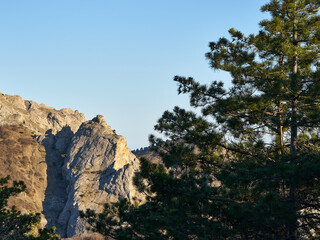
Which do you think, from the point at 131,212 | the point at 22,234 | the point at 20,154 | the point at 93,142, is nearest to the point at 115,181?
the point at 93,142

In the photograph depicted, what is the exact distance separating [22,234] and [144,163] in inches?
437

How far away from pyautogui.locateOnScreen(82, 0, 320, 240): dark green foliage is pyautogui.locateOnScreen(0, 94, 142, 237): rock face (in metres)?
64.9

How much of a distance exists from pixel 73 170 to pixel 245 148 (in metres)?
88.2

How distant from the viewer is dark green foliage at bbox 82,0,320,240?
11248 millimetres

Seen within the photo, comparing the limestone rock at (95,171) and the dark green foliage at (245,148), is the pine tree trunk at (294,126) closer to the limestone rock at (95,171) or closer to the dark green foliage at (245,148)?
the dark green foliage at (245,148)

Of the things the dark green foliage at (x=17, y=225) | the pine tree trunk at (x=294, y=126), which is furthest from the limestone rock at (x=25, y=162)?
the pine tree trunk at (x=294, y=126)

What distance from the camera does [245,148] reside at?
49.9 ft

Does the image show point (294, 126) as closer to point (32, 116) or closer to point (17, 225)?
point (17, 225)

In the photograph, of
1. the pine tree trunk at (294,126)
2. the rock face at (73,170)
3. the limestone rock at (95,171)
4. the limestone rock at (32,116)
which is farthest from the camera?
the limestone rock at (32,116)

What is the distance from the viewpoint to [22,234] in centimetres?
2025

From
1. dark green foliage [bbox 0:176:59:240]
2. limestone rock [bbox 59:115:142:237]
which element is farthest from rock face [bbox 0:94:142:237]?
dark green foliage [bbox 0:176:59:240]

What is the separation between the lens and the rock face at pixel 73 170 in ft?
279

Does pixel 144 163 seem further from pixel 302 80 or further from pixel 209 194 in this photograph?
pixel 302 80

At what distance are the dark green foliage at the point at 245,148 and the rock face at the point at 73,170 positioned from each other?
64945mm
